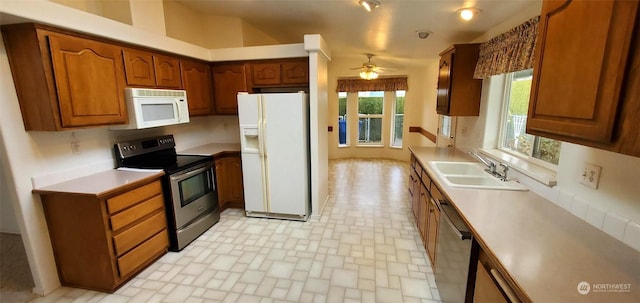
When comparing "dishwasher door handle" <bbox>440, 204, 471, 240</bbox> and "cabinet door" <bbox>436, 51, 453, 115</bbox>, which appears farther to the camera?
"cabinet door" <bbox>436, 51, 453, 115</bbox>

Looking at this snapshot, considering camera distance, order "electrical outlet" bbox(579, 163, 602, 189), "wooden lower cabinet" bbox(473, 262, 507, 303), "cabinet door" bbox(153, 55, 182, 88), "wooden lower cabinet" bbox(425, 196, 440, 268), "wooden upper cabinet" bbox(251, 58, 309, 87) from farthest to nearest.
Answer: "wooden upper cabinet" bbox(251, 58, 309, 87), "cabinet door" bbox(153, 55, 182, 88), "wooden lower cabinet" bbox(425, 196, 440, 268), "electrical outlet" bbox(579, 163, 602, 189), "wooden lower cabinet" bbox(473, 262, 507, 303)

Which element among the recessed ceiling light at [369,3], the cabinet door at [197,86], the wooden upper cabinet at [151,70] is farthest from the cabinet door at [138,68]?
the recessed ceiling light at [369,3]

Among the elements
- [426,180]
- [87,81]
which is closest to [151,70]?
[87,81]

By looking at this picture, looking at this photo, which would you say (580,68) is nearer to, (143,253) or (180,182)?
(180,182)

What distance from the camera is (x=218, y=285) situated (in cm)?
214

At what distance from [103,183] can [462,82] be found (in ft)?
11.7

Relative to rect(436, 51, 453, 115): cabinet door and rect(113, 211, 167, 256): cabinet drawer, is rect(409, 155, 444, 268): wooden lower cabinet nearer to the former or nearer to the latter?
rect(436, 51, 453, 115): cabinet door

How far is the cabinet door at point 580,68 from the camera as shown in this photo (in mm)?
865

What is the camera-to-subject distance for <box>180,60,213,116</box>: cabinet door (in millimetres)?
3152

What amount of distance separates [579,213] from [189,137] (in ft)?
13.2

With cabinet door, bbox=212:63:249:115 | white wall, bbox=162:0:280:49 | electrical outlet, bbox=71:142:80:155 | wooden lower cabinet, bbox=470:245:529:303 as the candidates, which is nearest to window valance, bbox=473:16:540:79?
wooden lower cabinet, bbox=470:245:529:303

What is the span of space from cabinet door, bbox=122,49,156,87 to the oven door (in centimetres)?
98

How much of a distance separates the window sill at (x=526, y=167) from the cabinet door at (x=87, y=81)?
340 centimetres

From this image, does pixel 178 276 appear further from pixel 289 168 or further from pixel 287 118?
pixel 287 118
